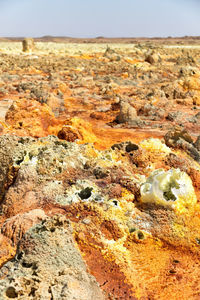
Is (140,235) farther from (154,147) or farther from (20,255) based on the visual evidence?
(154,147)

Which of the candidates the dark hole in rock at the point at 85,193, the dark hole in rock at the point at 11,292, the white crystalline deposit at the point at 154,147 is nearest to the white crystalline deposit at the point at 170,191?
the dark hole in rock at the point at 85,193

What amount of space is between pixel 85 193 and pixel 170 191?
1087mm

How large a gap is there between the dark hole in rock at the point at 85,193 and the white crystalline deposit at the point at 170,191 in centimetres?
68

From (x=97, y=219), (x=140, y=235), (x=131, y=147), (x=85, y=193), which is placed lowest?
(x=140, y=235)

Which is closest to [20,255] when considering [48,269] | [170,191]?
[48,269]

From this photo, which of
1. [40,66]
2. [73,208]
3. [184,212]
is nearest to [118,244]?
[73,208]

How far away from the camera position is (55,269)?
8.25 ft

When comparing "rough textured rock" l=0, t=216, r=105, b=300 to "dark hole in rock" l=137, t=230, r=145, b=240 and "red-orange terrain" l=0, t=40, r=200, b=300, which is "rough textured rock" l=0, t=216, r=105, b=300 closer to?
"red-orange terrain" l=0, t=40, r=200, b=300

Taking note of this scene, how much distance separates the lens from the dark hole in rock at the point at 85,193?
12.6 ft

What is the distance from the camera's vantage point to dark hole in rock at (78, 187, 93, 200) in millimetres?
3848

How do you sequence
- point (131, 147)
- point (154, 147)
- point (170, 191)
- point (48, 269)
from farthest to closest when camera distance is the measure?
point (154, 147)
point (131, 147)
point (170, 191)
point (48, 269)

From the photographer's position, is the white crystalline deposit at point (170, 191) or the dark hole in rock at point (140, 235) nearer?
the dark hole in rock at point (140, 235)

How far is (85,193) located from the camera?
3.88 m

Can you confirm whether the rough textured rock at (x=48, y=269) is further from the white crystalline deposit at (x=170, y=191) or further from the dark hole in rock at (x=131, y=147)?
the dark hole in rock at (x=131, y=147)
